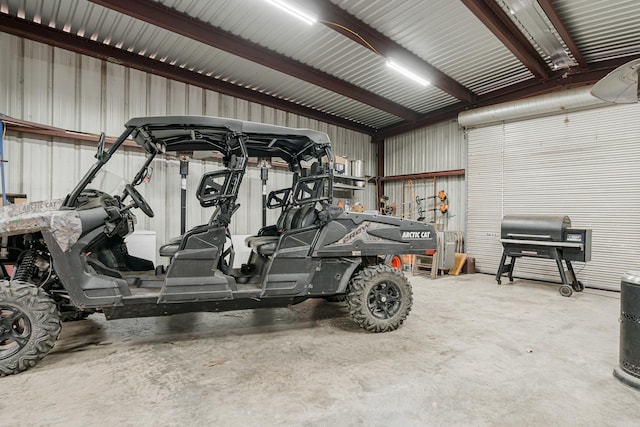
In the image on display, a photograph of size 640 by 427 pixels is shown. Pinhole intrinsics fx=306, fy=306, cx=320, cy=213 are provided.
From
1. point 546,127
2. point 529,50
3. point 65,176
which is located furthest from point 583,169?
point 65,176

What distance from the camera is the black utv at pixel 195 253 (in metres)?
2.63

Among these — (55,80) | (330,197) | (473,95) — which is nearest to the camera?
(330,197)

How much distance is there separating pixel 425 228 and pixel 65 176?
20.0 ft

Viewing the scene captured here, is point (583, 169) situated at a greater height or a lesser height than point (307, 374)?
greater

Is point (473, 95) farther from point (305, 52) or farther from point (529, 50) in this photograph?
point (305, 52)

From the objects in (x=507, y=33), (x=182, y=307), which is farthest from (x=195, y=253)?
(x=507, y=33)

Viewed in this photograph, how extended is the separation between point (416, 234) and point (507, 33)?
423 cm

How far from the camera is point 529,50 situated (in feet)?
19.9

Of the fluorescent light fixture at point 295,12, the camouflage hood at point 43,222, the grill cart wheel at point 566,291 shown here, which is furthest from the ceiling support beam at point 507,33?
the camouflage hood at point 43,222

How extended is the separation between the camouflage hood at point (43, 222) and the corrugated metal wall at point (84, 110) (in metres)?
3.13

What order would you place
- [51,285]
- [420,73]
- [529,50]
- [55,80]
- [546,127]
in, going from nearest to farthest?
[51,285] < [55,80] < [529,50] < [420,73] < [546,127]

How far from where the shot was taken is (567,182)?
677cm

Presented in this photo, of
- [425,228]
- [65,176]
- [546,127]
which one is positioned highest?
[546,127]

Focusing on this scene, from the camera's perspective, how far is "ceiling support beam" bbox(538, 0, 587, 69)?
460cm
